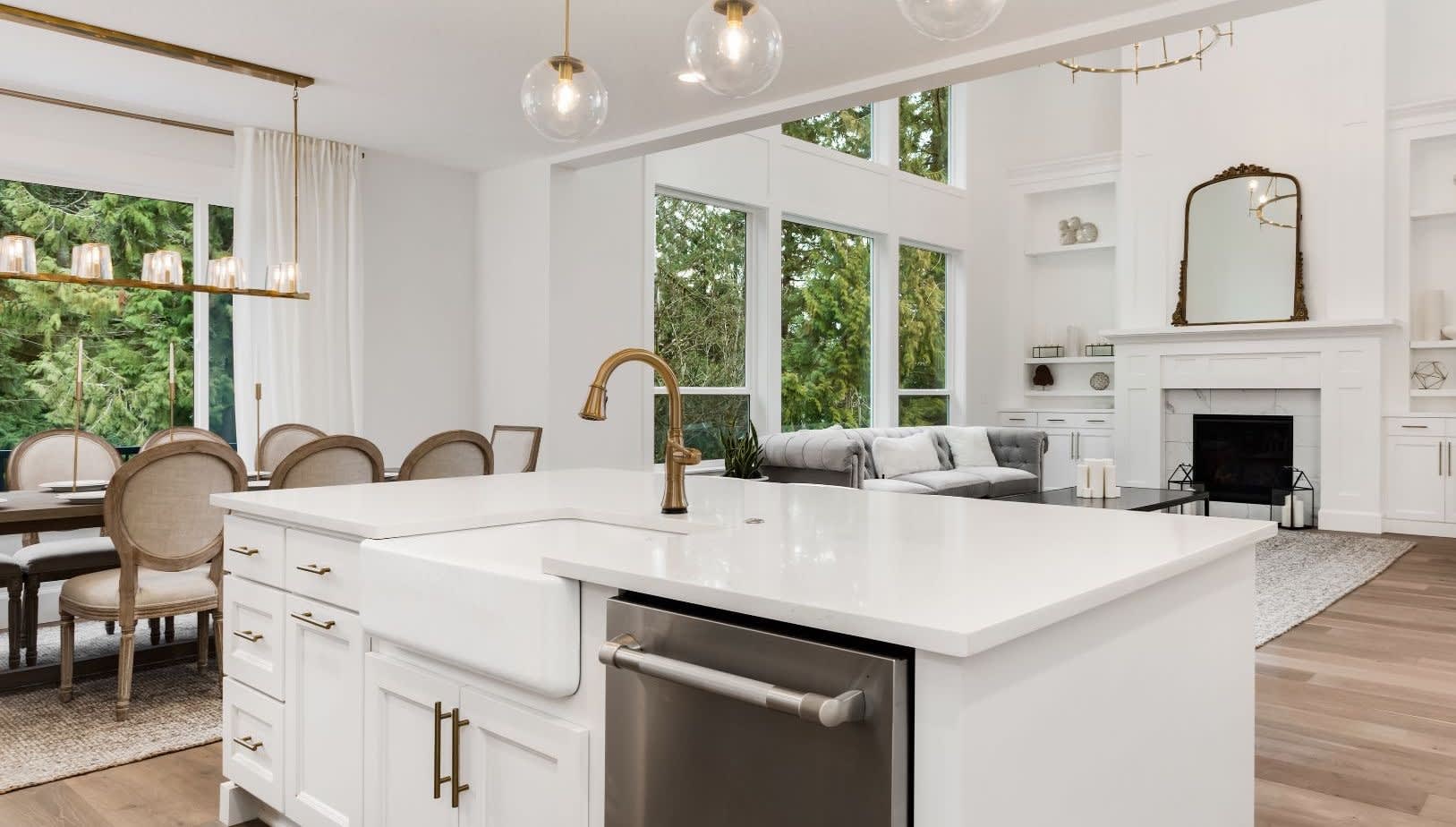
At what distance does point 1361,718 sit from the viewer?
3080 mm

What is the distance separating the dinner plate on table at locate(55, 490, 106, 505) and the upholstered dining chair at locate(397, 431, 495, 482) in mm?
1017

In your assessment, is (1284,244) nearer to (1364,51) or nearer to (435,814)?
(1364,51)

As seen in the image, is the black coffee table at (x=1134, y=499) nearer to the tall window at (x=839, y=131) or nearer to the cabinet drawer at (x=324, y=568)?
the tall window at (x=839, y=131)

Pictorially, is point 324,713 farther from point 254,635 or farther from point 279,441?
point 279,441

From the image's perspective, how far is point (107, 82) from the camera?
4.38 m

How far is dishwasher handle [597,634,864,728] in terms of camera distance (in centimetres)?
104

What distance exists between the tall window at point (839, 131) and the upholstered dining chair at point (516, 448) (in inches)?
137

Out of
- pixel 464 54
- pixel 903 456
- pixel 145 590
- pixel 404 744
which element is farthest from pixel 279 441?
pixel 903 456

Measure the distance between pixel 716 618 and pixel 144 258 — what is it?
3910 millimetres

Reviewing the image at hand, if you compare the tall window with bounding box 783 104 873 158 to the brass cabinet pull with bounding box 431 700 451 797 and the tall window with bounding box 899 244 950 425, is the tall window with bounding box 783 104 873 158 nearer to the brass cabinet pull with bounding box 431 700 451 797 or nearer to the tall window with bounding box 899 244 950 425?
the tall window with bounding box 899 244 950 425

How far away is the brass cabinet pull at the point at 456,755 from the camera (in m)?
1.61

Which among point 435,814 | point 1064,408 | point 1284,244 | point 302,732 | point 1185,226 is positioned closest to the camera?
point 435,814

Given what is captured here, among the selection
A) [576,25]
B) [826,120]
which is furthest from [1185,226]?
[576,25]

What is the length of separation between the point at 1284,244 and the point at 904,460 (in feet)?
11.6
